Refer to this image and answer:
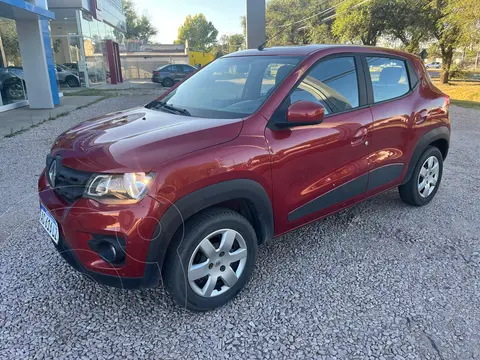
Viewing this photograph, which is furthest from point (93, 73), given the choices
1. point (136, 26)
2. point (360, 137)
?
point (136, 26)

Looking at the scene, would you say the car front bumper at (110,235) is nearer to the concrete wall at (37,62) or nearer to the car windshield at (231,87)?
the car windshield at (231,87)

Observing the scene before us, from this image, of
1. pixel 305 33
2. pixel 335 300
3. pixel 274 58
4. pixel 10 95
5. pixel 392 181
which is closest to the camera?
pixel 335 300

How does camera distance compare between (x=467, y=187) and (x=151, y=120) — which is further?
(x=467, y=187)

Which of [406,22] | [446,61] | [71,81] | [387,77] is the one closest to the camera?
[387,77]

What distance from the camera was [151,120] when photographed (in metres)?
2.74

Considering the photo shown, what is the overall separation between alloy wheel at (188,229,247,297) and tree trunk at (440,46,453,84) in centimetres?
2391

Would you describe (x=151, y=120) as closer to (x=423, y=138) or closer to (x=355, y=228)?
(x=355, y=228)

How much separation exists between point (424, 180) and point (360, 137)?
4.78ft

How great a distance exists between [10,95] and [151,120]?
12883 mm

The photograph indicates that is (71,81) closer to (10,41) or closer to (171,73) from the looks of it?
(171,73)

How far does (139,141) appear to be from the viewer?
2.28 metres

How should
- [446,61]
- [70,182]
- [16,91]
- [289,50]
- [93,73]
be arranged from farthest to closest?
[93,73], [446,61], [16,91], [289,50], [70,182]

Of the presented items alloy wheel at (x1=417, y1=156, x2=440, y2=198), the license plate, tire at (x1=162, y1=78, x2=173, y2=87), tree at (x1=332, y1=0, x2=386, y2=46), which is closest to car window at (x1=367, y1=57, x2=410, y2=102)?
alloy wheel at (x1=417, y1=156, x2=440, y2=198)

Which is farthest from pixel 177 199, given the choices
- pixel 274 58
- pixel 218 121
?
pixel 274 58
